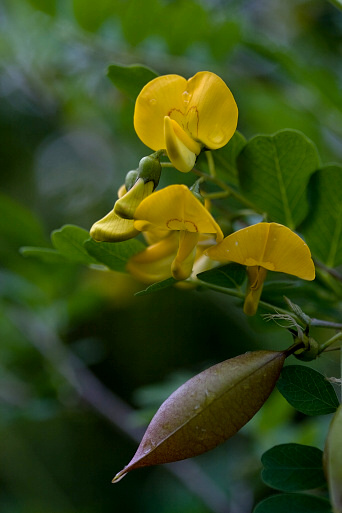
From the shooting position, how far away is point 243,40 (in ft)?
3.49

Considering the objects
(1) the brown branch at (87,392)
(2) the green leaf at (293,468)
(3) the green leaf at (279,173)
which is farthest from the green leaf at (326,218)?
(1) the brown branch at (87,392)

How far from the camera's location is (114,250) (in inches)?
21.6

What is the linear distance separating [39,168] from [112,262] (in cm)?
166

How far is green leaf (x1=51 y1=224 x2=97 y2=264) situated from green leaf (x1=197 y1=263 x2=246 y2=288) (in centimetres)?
13

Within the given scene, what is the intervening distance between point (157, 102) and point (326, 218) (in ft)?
0.72

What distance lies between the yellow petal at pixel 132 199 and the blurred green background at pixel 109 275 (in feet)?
1.01

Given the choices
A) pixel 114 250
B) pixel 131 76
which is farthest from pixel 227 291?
pixel 131 76

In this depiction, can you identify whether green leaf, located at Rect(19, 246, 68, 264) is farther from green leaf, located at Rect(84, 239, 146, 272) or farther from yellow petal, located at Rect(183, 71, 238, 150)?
yellow petal, located at Rect(183, 71, 238, 150)

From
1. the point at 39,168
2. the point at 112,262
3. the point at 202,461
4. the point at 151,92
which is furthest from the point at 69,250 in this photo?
the point at 39,168

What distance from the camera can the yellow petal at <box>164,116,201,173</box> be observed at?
1.44 ft

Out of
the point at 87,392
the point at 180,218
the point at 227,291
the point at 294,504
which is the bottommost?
the point at 87,392

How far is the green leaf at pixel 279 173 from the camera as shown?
540 millimetres

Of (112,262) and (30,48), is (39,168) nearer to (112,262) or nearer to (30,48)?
(30,48)

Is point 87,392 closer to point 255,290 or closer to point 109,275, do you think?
point 109,275
